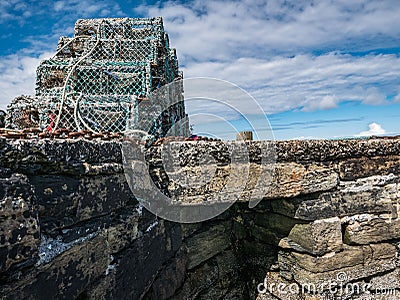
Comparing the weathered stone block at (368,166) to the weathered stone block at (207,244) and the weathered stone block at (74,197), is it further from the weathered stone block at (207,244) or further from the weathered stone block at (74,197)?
the weathered stone block at (74,197)

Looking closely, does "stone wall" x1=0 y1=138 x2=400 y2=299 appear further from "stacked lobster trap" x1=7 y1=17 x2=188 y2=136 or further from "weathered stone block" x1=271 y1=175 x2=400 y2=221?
"stacked lobster trap" x1=7 y1=17 x2=188 y2=136

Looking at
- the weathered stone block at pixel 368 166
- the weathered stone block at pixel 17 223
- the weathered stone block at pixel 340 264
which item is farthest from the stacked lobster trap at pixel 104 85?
the weathered stone block at pixel 17 223


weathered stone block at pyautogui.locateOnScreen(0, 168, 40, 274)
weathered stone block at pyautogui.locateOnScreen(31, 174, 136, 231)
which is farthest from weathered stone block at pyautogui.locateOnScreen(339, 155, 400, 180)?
weathered stone block at pyautogui.locateOnScreen(0, 168, 40, 274)

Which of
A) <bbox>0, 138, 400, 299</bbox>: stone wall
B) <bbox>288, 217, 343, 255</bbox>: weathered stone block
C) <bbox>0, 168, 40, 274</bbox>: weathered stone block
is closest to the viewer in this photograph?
<bbox>0, 168, 40, 274</bbox>: weathered stone block

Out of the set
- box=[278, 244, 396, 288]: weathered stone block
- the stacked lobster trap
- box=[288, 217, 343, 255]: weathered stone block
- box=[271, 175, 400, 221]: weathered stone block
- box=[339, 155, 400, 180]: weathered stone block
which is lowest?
box=[278, 244, 396, 288]: weathered stone block

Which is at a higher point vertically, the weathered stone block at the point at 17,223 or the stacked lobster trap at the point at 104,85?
the stacked lobster trap at the point at 104,85

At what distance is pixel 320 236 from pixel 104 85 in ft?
12.4

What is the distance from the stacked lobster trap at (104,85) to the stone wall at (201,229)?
1.18 m

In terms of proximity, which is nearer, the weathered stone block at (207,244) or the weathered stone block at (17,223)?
the weathered stone block at (17,223)

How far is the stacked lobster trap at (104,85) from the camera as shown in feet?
12.6

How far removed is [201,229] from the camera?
2523 mm

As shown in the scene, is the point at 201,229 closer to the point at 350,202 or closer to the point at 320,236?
the point at 320,236

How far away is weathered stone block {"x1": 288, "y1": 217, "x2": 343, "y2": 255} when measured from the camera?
232 centimetres

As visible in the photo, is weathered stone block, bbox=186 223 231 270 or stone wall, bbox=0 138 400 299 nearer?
stone wall, bbox=0 138 400 299
